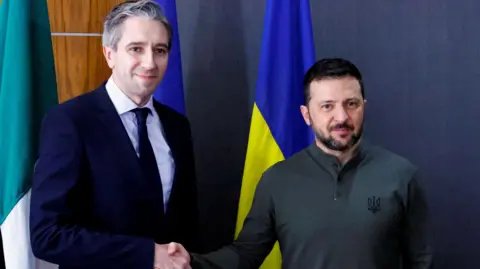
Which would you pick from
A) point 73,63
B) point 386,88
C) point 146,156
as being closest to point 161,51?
point 146,156

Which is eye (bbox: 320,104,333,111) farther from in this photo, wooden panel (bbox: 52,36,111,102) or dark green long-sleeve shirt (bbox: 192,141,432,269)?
wooden panel (bbox: 52,36,111,102)

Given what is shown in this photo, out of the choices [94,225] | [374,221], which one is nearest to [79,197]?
[94,225]

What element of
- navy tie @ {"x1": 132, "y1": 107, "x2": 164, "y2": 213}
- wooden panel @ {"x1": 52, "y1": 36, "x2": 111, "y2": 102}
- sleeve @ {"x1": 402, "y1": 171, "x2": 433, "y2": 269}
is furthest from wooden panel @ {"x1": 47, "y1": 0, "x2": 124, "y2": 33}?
sleeve @ {"x1": 402, "y1": 171, "x2": 433, "y2": 269}

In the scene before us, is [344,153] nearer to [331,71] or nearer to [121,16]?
[331,71]

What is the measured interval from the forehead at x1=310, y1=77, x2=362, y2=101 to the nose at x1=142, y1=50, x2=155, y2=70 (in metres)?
0.53

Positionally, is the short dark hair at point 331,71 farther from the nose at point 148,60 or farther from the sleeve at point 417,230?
the nose at point 148,60

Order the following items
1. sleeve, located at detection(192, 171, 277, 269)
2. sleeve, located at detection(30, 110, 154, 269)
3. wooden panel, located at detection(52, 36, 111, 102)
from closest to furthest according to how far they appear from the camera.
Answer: sleeve, located at detection(30, 110, 154, 269), sleeve, located at detection(192, 171, 277, 269), wooden panel, located at detection(52, 36, 111, 102)

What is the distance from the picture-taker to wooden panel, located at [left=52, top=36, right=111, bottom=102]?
1.88m

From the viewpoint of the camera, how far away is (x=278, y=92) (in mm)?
2014

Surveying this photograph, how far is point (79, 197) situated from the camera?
1.34 meters

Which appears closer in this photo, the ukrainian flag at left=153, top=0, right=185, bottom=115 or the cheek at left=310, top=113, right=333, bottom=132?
the cheek at left=310, top=113, right=333, bottom=132

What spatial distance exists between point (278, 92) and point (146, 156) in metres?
0.76

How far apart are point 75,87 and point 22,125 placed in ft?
0.88

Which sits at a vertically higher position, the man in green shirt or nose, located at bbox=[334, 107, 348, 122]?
nose, located at bbox=[334, 107, 348, 122]
